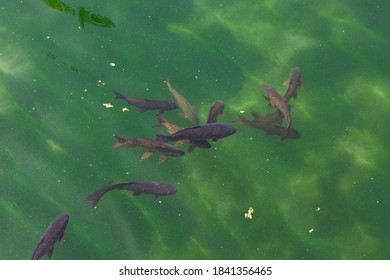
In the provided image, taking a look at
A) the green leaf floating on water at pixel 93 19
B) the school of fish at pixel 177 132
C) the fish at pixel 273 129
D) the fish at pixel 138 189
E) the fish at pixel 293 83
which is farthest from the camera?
the green leaf floating on water at pixel 93 19

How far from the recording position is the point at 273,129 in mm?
5059

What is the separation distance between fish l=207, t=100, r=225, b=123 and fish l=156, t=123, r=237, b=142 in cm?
26

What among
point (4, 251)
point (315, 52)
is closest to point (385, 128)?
point (315, 52)

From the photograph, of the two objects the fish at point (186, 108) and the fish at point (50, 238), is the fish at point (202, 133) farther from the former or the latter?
the fish at point (50, 238)

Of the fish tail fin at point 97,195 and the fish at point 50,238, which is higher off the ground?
the fish tail fin at point 97,195

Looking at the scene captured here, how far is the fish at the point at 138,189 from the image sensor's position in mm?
4742

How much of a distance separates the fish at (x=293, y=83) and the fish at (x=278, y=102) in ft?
0.55

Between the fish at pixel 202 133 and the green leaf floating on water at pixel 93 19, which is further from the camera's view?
the green leaf floating on water at pixel 93 19

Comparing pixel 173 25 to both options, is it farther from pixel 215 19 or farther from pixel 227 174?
pixel 227 174

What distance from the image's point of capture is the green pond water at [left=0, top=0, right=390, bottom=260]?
15.6 feet

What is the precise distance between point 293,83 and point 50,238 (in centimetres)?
285

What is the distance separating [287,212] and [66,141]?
229 centimetres

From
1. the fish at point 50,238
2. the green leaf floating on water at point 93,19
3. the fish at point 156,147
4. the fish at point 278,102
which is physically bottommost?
the fish at point 50,238

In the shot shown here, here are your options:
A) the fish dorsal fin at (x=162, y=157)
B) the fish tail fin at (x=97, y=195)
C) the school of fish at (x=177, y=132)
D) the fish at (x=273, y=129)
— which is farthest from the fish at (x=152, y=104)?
the fish tail fin at (x=97, y=195)
